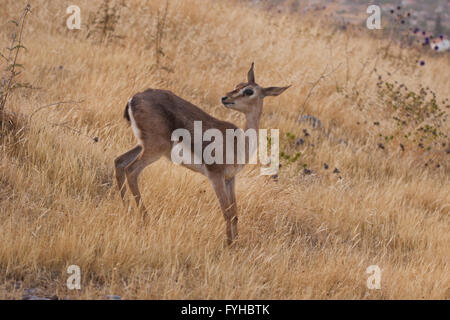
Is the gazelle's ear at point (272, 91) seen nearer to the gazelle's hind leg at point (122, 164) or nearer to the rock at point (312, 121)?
the gazelle's hind leg at point (122, 164)

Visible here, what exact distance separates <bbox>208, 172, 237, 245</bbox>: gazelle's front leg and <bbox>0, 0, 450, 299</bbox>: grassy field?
0.11 metres

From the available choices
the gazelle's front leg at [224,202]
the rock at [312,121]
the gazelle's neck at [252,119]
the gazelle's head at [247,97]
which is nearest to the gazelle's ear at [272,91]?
the gazelle's head at [247,97]

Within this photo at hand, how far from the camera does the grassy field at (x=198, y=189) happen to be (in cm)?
412

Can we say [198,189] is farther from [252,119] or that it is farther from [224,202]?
[252,119]

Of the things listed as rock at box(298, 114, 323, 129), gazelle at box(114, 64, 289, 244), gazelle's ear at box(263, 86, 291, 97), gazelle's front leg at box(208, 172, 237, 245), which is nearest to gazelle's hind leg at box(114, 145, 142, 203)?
gazelle at box(114, 64, 289, 244)

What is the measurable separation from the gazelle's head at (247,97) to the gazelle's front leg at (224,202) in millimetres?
688

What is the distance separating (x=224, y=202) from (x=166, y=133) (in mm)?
771

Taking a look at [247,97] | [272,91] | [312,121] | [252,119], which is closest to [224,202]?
[252,119]

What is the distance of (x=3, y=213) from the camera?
4.42 meters

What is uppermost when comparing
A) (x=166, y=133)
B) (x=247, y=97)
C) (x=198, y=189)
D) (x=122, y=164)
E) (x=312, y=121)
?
(x=247, y=97)

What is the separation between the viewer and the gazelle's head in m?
5.20

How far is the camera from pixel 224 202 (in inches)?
191

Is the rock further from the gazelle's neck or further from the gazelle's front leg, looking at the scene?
the gazelle's front leg
